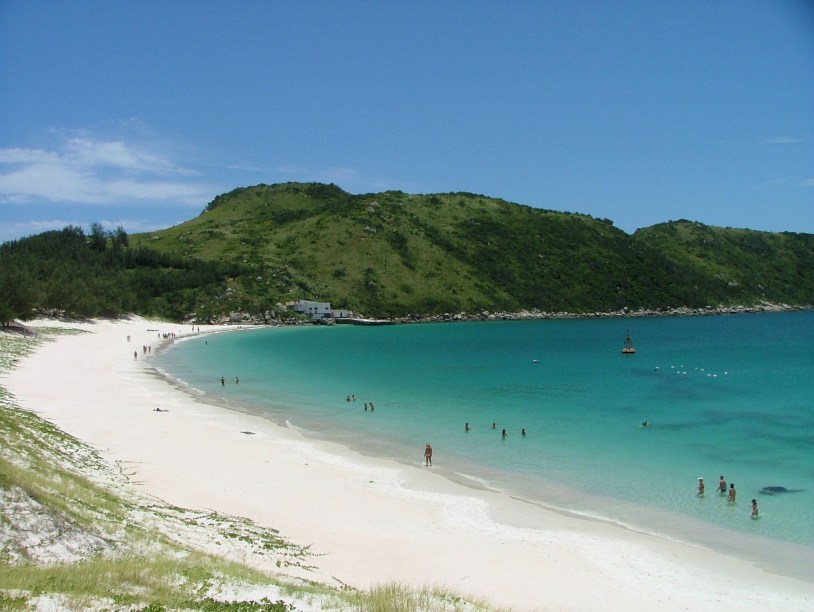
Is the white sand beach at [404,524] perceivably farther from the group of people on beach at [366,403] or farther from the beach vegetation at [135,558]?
the group of people on beach at [366,403]

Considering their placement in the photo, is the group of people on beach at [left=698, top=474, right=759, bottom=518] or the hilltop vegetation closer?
the group of people on beach at [left=698, top=474, right=759, bottom=518]

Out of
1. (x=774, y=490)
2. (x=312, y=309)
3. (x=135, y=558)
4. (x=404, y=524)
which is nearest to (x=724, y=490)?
(x=774, y=490)

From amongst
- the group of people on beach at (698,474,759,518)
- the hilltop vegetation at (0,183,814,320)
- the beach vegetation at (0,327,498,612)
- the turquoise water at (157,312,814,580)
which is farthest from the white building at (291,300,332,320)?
the beach vegetation at (0,327,498,612)

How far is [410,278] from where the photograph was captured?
156375 mm

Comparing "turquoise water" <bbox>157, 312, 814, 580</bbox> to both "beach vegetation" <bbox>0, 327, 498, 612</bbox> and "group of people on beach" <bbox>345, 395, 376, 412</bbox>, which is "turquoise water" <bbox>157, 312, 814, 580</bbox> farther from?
"beach vegetation" <bbox>0, 327, 498, 612</bbox>

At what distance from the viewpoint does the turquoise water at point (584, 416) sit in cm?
2178

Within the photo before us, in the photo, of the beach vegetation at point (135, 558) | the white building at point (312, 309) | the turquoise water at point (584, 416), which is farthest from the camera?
the white building at point (312, 309)

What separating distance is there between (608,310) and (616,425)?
459 feet

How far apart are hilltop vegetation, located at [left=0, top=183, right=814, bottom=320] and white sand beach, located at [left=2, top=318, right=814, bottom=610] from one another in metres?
95.4

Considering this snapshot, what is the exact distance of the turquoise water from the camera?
858 inches

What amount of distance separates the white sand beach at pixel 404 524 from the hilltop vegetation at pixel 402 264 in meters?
95.4

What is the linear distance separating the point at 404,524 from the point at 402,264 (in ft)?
461

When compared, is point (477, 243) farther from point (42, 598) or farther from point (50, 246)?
point (42, 598)

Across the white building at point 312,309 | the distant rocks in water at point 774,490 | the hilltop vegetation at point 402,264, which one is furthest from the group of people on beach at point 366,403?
the white building at point 312,309
